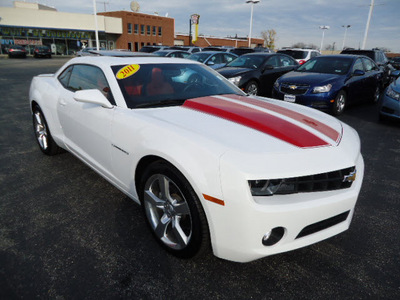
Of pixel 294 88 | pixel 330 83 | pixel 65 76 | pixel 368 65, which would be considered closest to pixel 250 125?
pixel 65 76

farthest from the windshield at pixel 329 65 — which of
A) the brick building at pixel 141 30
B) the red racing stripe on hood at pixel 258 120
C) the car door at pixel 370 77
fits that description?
the brick building at pixel 141 30

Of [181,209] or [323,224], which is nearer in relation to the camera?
Answer: [323,224]

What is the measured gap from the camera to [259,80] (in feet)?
29.2

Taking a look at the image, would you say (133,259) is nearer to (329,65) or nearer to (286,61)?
(329,65)

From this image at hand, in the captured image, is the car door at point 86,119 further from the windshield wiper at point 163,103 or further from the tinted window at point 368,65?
the tinted window at point 368,65

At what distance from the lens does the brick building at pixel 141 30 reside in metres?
48.6

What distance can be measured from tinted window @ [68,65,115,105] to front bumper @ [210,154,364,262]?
60.4 inches

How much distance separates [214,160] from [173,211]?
0.64m

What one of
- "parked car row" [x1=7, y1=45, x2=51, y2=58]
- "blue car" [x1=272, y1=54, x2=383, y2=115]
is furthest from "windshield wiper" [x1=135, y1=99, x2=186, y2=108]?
"parked car row" [x1=7, y1=45, x2=51, y2=58]

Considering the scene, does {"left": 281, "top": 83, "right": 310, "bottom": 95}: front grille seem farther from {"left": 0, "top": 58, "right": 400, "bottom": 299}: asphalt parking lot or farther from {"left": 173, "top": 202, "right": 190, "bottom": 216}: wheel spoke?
{"left": 173, "top": 202, "right": 190, "bottom": 216}: wheel spoke

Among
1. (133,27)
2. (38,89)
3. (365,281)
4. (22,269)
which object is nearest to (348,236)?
(365,281)

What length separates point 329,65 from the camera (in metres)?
7.75

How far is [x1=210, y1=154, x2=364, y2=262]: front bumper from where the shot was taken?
1.68 metres

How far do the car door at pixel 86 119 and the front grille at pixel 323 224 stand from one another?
1.74 meters
